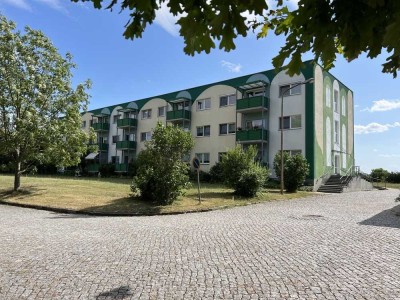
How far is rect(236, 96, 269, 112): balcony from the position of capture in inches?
1287

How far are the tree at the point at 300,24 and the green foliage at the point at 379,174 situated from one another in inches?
1654

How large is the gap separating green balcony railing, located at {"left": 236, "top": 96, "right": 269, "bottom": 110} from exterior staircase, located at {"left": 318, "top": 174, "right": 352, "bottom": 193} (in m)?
8.71

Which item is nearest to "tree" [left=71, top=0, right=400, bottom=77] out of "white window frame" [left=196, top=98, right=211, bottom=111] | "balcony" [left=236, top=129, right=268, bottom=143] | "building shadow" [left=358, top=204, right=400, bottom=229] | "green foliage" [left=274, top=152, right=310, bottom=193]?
"building shadow" [left=358, top=204, right=400, bottom=229]

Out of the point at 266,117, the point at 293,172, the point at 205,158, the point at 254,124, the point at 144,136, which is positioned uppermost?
the point at 266,117

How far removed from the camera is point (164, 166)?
15.9 m

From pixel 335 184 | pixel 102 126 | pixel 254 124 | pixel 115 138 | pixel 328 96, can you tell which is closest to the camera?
pixel 335 184

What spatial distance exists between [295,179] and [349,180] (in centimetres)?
812

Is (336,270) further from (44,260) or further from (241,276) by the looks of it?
(44,260)

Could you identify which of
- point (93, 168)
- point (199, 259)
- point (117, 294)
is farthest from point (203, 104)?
point (117, 294)

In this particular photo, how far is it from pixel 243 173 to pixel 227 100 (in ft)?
60.9

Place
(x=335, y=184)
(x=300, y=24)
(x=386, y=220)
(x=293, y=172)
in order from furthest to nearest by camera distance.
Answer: (x=335, y=184), (x=293, y=172), (x=386, y=220), (x=300, y=24)

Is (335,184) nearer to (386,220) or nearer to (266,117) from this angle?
(266,117)

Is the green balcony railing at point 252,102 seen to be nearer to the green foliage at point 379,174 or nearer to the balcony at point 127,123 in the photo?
the green foliage at point 379,174

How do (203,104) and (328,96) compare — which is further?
(203,104)
